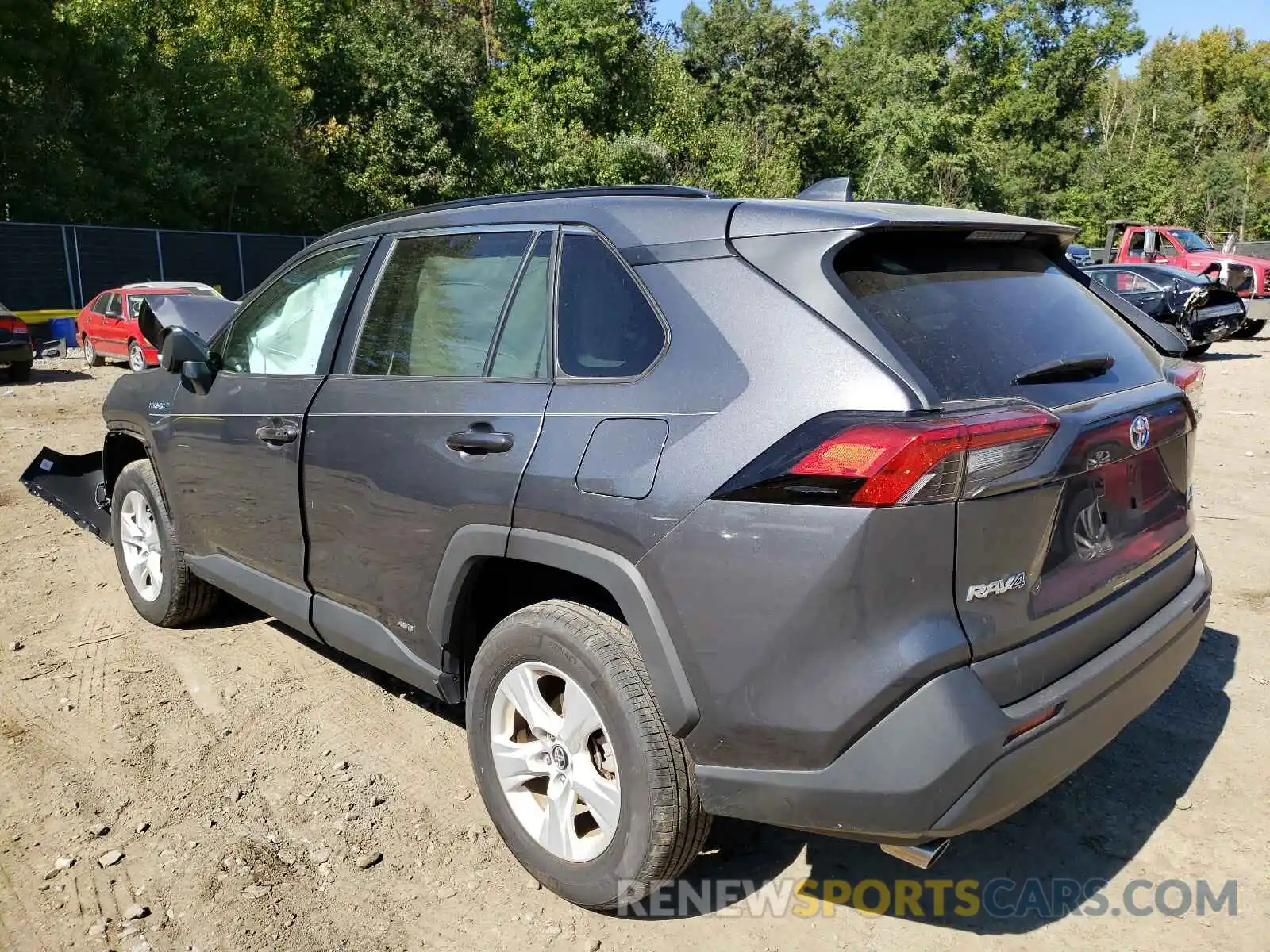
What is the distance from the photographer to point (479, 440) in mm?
2699

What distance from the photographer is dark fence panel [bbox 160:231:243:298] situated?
25.0 metres

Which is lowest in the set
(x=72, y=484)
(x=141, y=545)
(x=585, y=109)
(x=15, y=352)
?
(x=15, y=352)

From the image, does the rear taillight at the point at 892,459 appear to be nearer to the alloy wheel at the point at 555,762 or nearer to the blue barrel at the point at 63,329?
the alloy wheel at the point at 555,762

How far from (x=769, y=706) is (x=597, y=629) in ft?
1.73

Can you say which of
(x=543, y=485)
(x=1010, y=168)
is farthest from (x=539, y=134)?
(x=543, y=485)

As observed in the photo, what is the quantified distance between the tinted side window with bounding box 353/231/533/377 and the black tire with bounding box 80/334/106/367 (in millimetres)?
17205

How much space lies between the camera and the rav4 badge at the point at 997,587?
208 cm

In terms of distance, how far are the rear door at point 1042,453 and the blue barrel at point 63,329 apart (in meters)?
22.5

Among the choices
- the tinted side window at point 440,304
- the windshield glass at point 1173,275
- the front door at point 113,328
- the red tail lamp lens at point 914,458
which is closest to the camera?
the red tail lamp lens at point 914,458

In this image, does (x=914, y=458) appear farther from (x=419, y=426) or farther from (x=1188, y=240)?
(x=1188, y=240)

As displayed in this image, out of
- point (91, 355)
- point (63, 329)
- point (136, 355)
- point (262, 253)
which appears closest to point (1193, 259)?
point (136, 355)

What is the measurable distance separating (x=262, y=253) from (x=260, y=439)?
26.6 meters

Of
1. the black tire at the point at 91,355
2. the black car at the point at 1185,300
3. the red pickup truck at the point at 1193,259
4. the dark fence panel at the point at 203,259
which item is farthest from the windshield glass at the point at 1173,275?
the dark fence panel at the point at 203,259

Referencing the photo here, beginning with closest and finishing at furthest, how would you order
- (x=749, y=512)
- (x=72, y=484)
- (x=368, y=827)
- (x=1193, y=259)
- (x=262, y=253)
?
(x=749, y=512)
(x=368, y=827)
(x=72, y=484)
(x=1193, y=259)
(x=262, y=253)
